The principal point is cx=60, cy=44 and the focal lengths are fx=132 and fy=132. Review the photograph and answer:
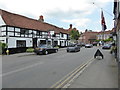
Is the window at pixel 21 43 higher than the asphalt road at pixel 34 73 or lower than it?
higher

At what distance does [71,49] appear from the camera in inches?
983

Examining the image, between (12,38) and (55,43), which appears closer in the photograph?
(12,38)

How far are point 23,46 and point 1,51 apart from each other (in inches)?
233

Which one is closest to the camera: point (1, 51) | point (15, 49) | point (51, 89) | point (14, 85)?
point (51, 89)

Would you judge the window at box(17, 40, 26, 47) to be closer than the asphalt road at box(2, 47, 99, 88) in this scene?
No


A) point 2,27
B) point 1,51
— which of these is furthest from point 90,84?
point 2,27

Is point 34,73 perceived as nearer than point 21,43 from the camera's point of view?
Yes

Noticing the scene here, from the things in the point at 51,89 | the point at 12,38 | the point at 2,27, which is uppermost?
the point at 2,27

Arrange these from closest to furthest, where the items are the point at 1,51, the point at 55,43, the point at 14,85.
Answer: the point at 14,85 < the point at 1,51 < the point at 55,43

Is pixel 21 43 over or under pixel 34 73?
over

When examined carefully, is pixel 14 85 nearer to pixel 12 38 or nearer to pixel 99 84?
pixel 99 84

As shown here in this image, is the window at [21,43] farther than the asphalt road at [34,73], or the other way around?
the window at [21,43]

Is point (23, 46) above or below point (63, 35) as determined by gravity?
below

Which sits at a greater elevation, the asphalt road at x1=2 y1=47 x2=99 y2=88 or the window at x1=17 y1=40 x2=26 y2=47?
the window at x1=17 y1=40 x2=26 y2=47
